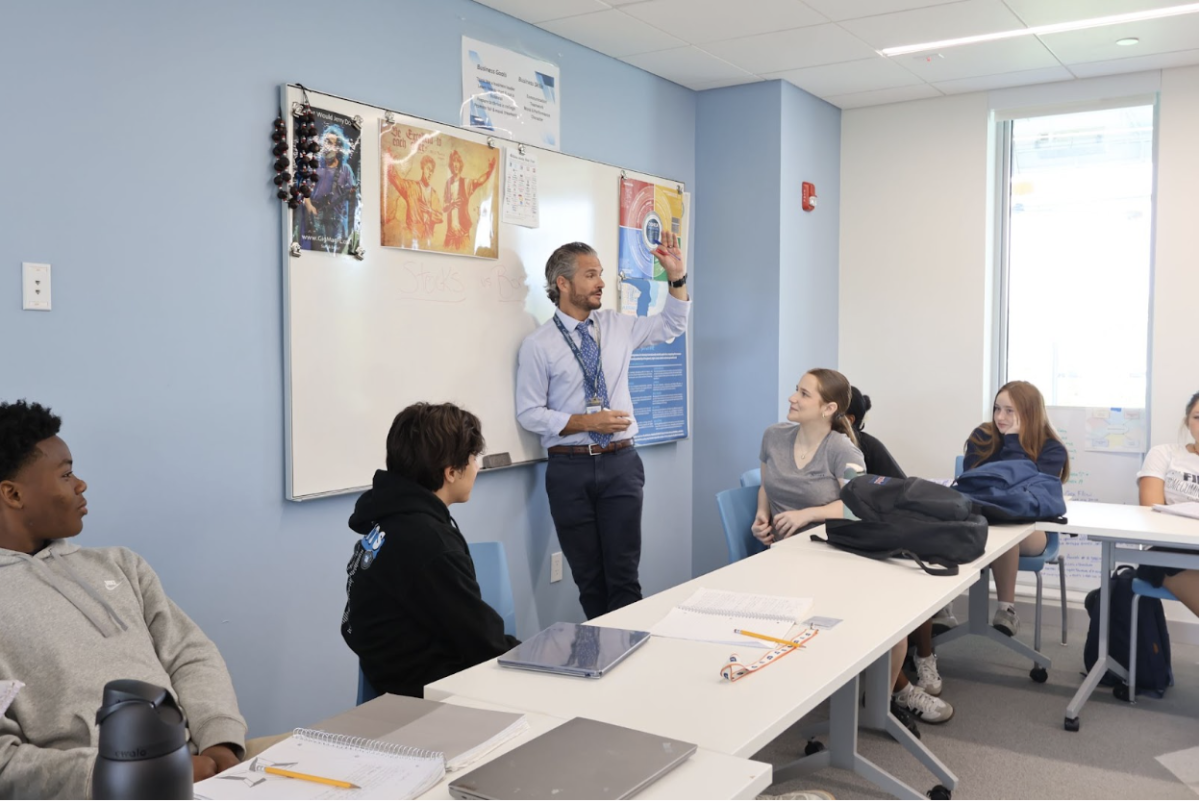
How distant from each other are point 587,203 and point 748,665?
2699 millimetres

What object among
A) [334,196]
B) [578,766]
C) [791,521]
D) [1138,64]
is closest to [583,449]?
[791,521]

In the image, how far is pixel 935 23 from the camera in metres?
3.96

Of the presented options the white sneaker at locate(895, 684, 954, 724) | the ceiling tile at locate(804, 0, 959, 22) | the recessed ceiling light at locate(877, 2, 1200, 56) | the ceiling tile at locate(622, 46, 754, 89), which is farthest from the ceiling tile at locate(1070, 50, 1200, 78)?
the white sneaker at locate(895, 684, 954, 724)

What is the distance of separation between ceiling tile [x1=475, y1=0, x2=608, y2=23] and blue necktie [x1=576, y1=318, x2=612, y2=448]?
116 centimetres

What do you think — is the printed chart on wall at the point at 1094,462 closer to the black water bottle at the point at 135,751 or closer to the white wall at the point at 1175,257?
the white wall at the point at 1175,257

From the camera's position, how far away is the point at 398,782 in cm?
141

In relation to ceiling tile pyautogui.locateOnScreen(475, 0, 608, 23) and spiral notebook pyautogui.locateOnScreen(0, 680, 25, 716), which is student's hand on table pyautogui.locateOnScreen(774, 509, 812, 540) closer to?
ceiling tile pyautogui.locateOnScreen(475, 0, 608, 23)

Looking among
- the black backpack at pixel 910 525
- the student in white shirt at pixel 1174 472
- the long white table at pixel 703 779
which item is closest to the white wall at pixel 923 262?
the student in white shirt at pixel 1174 472

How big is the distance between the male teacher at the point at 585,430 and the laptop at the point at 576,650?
1742 mm

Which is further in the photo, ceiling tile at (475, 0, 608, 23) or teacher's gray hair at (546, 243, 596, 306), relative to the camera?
teacher's gray hair at (546, 243, 596, 306)

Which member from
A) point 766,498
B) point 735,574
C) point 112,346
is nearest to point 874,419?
point 766,498

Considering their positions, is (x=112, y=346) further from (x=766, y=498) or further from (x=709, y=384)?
(x=709, y=384)

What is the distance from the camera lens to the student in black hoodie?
80.4 inches

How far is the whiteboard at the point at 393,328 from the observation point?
10.0ft
